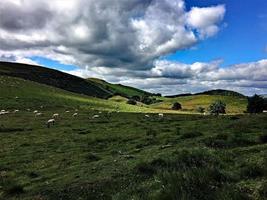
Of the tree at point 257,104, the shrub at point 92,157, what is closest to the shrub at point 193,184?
the shrub at point 92,157

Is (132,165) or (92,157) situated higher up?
(132,165)

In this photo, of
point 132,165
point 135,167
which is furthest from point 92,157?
point 135,167

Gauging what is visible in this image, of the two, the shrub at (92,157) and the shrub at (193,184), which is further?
the shrub at (92,157)

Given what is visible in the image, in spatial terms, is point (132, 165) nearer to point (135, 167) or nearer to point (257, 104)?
point (135, 167)

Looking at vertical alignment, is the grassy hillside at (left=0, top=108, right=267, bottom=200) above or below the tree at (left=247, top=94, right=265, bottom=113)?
below

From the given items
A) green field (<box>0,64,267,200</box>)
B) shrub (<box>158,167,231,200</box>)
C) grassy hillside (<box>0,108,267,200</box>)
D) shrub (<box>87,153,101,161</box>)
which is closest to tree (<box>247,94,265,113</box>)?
green field (<box>0,64,267,200</box>)

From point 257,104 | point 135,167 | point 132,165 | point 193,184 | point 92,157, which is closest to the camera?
point 193,184

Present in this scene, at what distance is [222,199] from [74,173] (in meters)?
11.2

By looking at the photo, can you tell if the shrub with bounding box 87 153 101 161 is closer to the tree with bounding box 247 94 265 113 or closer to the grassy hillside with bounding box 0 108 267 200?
the grassy hillside with bounding box 0 108 267 200

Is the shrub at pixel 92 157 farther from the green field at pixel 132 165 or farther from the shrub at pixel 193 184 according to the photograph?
the shrub at pixel 193 184

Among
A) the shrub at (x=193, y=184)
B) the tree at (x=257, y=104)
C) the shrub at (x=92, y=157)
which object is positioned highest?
the tree at (x=257, y=104)

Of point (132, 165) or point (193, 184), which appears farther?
point (132, 165)

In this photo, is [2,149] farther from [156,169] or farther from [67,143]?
[156,169]

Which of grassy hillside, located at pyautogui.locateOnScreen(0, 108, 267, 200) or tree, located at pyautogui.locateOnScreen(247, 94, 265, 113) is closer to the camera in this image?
grassy hillside, located at pyautogui.locateOnScreen(0, 108, 267, 200)
